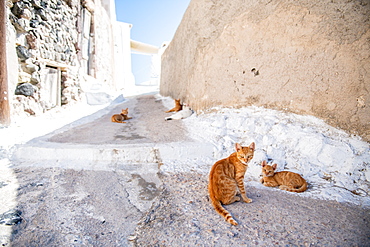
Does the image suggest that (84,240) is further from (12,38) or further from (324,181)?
(12,38)

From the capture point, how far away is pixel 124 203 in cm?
196

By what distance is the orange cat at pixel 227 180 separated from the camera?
1.83 meters

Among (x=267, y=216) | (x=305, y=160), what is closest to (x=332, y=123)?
(x=305, y=160)

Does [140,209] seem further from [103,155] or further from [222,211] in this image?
[103,155]

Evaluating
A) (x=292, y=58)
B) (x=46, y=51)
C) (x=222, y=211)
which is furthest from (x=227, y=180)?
(x=46, y=51)

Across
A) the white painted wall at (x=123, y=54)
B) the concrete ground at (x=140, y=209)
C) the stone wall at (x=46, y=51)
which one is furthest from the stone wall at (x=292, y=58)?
the white painted wall at (x=123, y=54)

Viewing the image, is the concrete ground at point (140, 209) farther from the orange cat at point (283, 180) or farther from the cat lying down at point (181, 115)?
the cat lying down at point (181, 115)

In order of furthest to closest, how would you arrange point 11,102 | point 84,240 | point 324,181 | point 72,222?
point 11,102 < point 324,181 < point 72,222 < point 84,240

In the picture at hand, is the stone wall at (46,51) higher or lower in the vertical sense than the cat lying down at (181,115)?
higher

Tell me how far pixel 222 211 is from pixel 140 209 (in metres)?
0.76

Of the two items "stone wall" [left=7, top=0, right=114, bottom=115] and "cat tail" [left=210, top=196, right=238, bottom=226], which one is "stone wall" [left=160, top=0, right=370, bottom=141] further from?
"stone wall" [left=7, top=0, right=114, bottom=115]

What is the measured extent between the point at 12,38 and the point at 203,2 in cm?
475

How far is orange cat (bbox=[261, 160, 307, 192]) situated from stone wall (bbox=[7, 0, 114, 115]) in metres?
5.40

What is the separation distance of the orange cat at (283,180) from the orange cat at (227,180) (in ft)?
1.79
